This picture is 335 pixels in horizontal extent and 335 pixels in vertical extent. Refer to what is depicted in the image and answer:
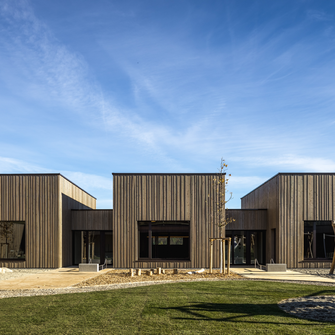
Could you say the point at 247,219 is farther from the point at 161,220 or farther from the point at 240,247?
the point at 161,220

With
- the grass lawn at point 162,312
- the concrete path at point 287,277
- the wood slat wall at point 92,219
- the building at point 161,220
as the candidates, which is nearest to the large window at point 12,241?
the building at point 161,220

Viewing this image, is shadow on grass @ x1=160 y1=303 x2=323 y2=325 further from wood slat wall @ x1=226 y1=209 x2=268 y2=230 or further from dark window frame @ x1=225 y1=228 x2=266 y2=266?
dark window frame @ x1=225 y1=228 x2=266 y2=266

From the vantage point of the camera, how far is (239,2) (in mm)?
11242

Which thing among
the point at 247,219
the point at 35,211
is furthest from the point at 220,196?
the point at 35,211

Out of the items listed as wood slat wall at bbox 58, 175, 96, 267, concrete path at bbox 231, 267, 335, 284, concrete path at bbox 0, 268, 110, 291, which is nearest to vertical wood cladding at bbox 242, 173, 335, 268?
concrete path at bbox 231, 267, 335, 284

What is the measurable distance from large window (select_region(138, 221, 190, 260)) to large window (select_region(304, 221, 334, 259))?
591cm

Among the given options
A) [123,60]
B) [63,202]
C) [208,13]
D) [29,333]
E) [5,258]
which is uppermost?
[208,13]

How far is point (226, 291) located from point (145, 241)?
8.12m

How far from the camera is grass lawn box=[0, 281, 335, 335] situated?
5.79 metres

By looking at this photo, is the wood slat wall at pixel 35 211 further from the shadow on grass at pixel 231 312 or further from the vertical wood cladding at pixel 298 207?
the shadow on grass at pixel 231 312

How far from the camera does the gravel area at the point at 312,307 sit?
659 cm

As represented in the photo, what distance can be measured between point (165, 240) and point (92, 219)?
14.2ft

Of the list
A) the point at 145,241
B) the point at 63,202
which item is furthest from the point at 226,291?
the point at 63,202

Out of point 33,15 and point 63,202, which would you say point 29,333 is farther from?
point 63,202
